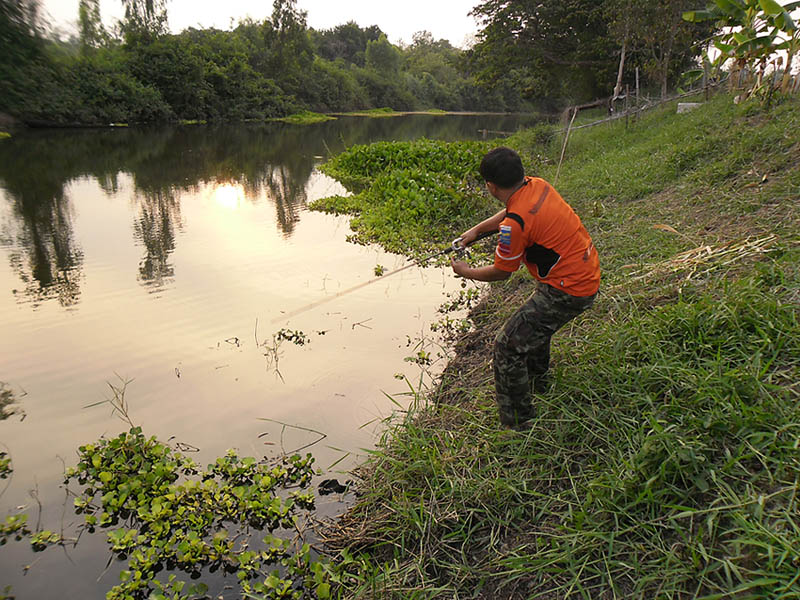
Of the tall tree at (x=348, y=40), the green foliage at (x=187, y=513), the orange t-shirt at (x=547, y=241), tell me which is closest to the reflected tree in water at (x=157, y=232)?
the green foliage at (x=187, y=513)

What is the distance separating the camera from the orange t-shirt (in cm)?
278

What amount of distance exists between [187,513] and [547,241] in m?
2.54

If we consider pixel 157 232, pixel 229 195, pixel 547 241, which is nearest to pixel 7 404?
pixel 547 241

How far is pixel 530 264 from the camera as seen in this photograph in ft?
9.80

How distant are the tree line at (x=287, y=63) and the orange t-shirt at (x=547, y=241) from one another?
2487 mm

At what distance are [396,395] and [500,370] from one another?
1418mm

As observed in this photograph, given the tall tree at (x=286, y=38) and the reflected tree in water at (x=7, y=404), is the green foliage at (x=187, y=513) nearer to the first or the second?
the reflected tree in water at (x=7, y=404)

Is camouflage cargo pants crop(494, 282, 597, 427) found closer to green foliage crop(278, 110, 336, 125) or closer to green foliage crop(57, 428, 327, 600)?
green foliage crop(57, 428, 327, 600)

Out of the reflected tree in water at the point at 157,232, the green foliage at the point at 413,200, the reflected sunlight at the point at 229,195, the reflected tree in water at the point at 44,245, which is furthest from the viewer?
the reflected sunlight at the point at 229,195

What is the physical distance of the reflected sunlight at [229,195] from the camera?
11.7 m

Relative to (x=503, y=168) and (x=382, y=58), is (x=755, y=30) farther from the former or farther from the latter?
(x=382, y=58)

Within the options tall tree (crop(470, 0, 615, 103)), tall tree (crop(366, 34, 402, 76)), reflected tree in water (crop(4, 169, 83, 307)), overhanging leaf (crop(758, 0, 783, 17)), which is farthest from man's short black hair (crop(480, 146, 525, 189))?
tall tree (crop(366, 34, 402, 76))

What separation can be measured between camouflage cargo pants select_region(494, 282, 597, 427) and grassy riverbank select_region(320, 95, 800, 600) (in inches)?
8.5

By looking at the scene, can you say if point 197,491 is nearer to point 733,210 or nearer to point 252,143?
point 733,210
